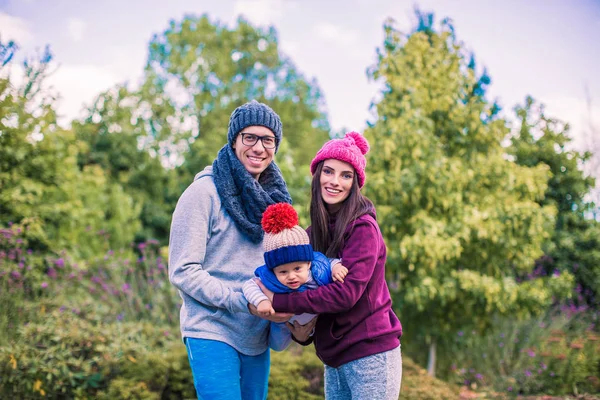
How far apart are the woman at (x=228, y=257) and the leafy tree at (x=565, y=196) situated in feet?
23.7

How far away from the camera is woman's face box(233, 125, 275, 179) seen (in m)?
2.45

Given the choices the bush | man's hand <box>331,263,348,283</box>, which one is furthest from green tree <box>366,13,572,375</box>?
man's hand <box>331,263,348,283</box>

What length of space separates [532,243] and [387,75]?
2.44 m

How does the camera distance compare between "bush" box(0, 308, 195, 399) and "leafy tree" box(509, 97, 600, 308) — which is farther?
"leafy tree" box(509, 97, 600, 308)

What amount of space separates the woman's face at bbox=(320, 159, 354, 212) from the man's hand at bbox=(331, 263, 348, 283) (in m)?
0.33

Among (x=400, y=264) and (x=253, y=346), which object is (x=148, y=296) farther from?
(x=253, y=346)

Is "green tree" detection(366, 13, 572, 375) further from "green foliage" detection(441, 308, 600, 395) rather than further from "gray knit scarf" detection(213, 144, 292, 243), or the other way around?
"gray knit scarf" detection(213, 144, 292, 243)

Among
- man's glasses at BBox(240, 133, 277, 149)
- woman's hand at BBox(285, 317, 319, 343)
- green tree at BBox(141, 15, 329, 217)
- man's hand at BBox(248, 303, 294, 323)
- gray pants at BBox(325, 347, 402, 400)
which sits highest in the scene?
green tree at BBox(141, 15, 329, 217)

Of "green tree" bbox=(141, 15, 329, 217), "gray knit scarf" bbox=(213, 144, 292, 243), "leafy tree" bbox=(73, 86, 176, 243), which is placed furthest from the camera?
"green tree" bbox=(141, 15, 329, 217)

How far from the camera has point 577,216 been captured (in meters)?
9.09

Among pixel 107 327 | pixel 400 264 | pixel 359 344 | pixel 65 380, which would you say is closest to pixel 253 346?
pixel 359 344

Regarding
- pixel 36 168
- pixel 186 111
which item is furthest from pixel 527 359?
pixel 186 111

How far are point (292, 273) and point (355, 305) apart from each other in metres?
0.33

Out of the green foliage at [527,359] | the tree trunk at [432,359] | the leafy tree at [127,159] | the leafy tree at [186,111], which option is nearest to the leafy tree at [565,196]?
the green foliage at [527,359]
